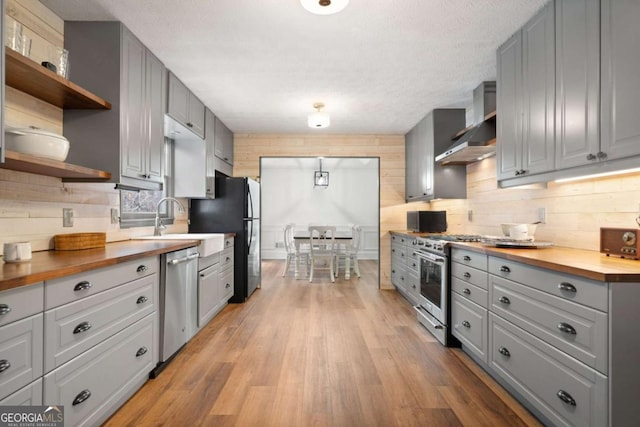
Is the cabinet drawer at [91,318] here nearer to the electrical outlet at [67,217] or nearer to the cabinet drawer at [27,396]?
the cabinet drawer at [27,396]

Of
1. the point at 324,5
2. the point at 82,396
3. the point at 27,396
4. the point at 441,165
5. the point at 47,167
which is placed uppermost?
the point at 324,5

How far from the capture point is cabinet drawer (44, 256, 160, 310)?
1.35m

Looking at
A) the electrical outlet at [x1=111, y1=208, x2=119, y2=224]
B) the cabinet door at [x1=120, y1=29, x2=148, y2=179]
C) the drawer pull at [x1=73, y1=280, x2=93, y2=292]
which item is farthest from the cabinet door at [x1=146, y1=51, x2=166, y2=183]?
the drawer pull at [x1=73, y1=280, x2=93, y2=292]

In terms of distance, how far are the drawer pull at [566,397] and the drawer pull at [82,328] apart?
2228 mm

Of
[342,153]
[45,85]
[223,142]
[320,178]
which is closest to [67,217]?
[45,85]

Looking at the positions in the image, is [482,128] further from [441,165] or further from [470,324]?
[470,324]

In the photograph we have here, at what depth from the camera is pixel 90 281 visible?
156cm

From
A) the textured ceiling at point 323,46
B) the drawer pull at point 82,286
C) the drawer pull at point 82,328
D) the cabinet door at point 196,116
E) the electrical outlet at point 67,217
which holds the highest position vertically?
the textured ceiling at point 323,46

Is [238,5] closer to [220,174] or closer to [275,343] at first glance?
[275,343]

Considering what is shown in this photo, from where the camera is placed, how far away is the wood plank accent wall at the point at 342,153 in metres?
4.94

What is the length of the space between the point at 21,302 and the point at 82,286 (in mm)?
298

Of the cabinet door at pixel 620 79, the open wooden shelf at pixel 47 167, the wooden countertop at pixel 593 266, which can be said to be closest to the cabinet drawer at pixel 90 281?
the open wooden shelf at pixel 47 167

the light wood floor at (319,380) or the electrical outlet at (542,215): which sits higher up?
the electrical outlet at (542,215)

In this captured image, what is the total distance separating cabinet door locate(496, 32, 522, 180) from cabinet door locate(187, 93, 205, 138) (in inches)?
110
